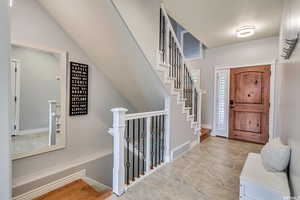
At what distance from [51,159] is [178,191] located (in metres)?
1.94

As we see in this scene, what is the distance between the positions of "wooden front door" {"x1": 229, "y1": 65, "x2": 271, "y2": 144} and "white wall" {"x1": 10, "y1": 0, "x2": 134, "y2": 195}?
299 centimetres

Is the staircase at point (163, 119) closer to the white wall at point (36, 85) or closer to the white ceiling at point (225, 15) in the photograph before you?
the white ceiling at point (225, 15)

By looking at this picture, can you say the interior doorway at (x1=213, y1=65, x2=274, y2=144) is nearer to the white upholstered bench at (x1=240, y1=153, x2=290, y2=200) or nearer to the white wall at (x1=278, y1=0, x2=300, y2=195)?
the white wall at (x1=278, y1=0, x2=300, y2=195)

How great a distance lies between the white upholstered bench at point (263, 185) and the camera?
1313 mm

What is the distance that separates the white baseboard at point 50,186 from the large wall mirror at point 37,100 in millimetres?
494

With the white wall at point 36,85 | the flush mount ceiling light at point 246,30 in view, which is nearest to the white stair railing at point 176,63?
the flush mount ceiling light at point 246,30

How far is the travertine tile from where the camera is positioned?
73.1 inches

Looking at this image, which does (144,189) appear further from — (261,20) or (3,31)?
(261,20)

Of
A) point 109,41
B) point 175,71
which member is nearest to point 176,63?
point 175,71

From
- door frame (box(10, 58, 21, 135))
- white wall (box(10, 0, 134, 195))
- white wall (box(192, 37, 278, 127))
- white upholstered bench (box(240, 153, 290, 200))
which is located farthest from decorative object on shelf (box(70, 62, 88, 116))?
white wall (box(192, 37, 278, 127))

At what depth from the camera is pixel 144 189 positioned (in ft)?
6.46

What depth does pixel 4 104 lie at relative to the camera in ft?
3.41

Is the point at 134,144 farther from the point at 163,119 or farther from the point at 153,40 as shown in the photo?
the point at 153,40

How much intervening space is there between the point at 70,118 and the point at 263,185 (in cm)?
266
